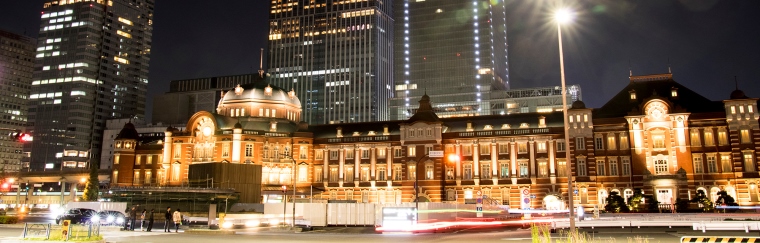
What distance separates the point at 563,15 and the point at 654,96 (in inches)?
2031

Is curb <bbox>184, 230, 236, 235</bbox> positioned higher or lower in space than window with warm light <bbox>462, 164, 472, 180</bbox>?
lower

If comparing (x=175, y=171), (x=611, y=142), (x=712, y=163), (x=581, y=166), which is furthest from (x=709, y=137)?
(x=175, y=171)

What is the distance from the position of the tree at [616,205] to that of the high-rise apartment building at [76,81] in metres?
141

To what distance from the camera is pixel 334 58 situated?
162 metres

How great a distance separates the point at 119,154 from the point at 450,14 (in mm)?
86724

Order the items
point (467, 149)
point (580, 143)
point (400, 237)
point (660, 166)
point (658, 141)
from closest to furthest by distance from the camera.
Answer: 1. point (400, 237)
2. point (660, 166)
3. point (658, 141)
4. point (580, 143)
5. point (467, 149)

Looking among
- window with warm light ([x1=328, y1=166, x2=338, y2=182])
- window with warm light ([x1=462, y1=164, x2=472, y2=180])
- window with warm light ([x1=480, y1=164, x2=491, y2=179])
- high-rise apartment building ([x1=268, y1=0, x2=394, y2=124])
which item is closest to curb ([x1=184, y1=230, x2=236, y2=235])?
window with warm light ([x1=462, y1=164, x2=472, y2=180])

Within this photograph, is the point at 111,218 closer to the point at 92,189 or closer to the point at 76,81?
the point at 92,189

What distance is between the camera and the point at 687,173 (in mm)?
71125

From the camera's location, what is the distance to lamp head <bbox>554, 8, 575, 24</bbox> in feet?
91.0

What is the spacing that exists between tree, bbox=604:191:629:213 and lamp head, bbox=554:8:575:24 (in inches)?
1723

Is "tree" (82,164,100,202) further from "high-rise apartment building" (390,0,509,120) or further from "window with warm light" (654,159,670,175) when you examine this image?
"high-rise apartment building" (390,0,509,120)

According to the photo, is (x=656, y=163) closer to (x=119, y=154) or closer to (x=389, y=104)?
(x=119, y=154)

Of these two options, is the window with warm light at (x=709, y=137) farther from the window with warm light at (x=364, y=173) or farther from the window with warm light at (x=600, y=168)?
the window with warm light at (x=364, y=173)
